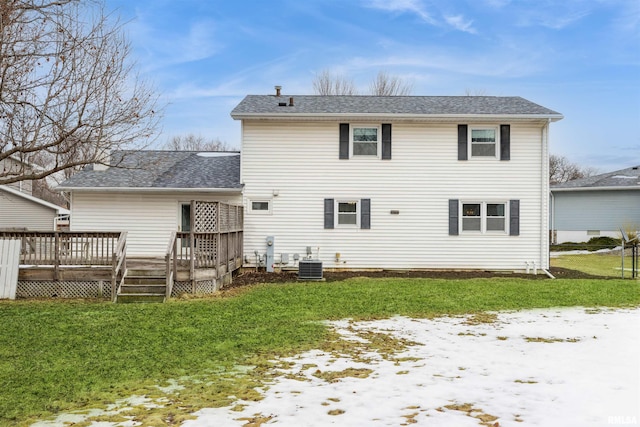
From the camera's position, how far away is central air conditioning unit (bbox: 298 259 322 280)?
14602mm

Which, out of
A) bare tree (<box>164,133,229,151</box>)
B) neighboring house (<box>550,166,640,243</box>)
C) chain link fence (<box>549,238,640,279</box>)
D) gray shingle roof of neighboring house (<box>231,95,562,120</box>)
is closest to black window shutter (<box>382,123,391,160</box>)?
gray shingle roof of neighboring house (<box>231,95,562,120</box>)

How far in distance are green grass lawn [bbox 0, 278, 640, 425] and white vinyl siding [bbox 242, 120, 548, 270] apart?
213 cm

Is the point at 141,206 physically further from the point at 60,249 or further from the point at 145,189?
the point at 60,249

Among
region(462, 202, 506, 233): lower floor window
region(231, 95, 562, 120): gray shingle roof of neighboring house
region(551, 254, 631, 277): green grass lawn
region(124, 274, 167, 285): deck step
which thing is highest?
region(231, 95, 562, 120): gray shingle roof of neighboring house

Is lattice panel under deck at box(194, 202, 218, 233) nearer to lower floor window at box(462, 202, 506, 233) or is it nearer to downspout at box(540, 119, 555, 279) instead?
lower floor window at box(462, 202, 506, 233)

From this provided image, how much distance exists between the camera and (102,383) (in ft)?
17.1

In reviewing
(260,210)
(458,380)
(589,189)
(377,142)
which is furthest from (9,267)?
(589,189)

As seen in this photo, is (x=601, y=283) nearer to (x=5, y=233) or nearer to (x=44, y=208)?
(x=5, y=233)

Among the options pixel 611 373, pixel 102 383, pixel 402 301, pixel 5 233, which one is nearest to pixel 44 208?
pixel 5 233

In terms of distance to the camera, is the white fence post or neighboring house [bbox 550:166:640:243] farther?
neighboring house [bbox 550:166:640:243]

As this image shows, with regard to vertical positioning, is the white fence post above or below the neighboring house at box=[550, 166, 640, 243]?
below

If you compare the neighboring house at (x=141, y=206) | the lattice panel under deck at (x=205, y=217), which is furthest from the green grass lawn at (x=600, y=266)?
the lattice panel under deck at (x=205, y=217)

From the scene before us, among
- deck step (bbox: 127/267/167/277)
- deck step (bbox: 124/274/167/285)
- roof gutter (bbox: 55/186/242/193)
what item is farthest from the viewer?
roof gutter (bbox: 55/186/242/193)

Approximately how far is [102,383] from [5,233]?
27.2 ft
